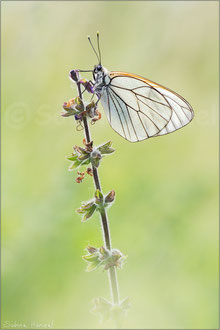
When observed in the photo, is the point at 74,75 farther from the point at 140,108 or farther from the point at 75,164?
the point at 140,108

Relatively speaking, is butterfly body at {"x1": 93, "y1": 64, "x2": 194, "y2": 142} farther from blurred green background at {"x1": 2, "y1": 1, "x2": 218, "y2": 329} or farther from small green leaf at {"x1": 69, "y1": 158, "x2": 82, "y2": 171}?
Answer: small green leaf at {"x1": 69, "y1": 158, "x2": 82, "y2": 171}

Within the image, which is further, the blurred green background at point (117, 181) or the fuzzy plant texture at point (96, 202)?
the blurred green background at point (117, 181)

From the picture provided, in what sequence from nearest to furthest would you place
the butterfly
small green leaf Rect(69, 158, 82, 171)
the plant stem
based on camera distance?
the plant stem
small green leaf Rect(69, 158, 82, 171)
the butterfly

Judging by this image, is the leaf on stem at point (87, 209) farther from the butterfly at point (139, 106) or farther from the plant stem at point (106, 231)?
the butterfly at point (139, 106)

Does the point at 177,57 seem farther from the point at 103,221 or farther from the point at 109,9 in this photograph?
Answer: the point at 103,221

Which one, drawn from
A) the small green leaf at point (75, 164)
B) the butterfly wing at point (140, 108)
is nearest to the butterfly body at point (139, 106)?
the butterfly wing at point (140, 108)

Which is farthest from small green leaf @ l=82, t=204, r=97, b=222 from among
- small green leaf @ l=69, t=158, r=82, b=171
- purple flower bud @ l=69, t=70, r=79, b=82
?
purple flower bud @ l=69, t=70, r=79, b=82

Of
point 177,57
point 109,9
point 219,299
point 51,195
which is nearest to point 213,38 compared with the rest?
point 177,57

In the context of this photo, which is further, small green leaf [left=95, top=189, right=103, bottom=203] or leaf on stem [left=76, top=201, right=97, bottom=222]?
leaf on stem [left=76, top=201, right=97, bottom=222]
